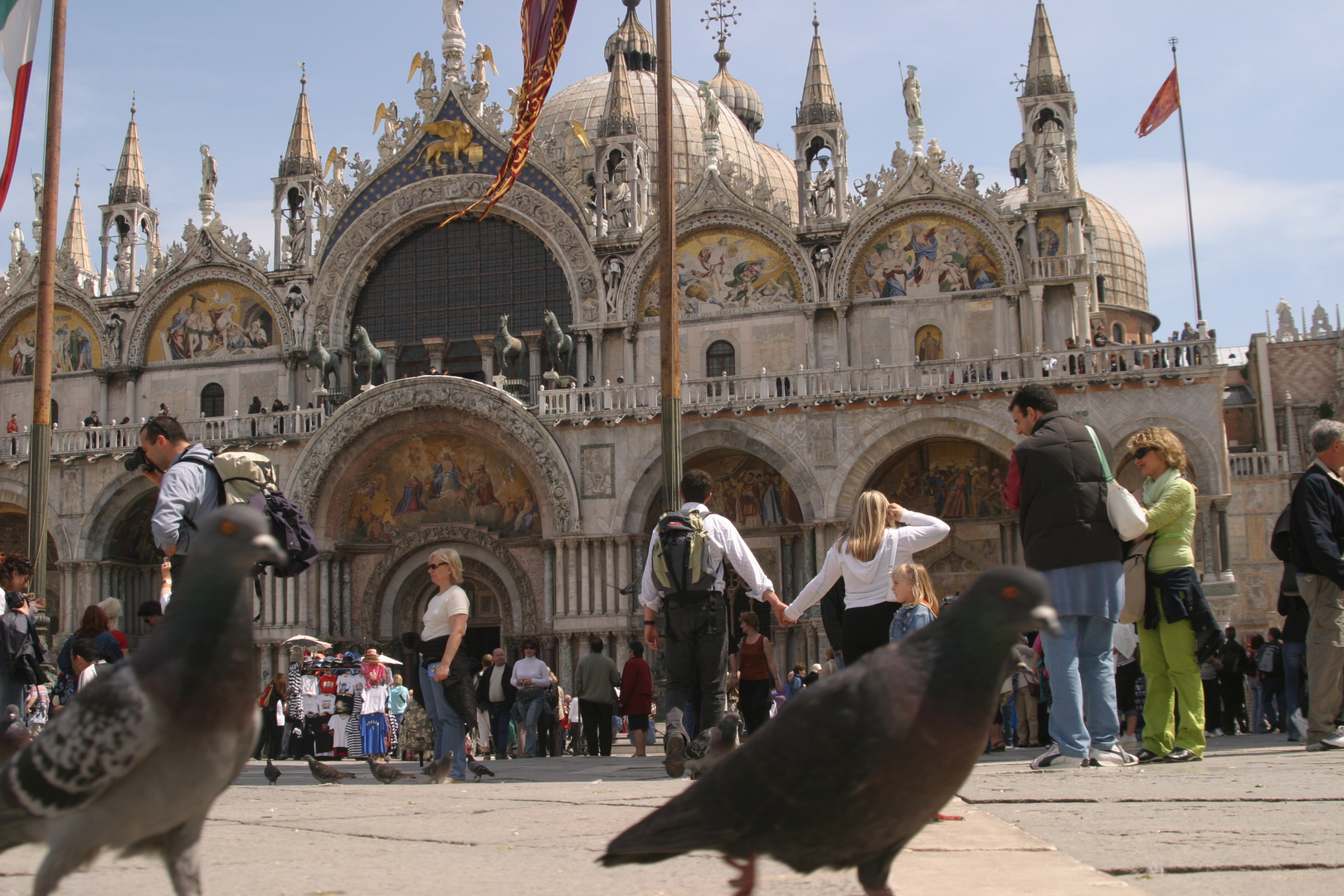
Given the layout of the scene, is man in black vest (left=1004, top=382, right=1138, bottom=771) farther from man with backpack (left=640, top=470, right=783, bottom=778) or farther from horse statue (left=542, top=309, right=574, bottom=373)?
horse statue (left=542, top=309, right=574, bottom=373)

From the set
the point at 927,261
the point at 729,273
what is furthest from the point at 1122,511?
the point at 729,273

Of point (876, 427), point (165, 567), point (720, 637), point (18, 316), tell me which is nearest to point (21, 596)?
point (165, 567)

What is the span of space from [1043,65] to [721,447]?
9.90m

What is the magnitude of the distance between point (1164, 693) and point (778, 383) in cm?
1667

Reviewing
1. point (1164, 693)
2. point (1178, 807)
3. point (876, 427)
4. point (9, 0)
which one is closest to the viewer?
point (1178, 807)

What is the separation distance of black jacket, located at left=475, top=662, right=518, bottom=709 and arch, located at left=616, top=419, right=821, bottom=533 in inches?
269

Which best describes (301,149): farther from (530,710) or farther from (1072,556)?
(1072,556)

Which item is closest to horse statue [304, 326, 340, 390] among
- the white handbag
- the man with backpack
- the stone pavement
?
the man with backpack

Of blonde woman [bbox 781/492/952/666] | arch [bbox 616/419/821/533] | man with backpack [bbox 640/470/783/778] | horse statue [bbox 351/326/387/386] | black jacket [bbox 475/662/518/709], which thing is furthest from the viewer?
horse statue [bbox 351/326/387/386]

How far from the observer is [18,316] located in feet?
98.1

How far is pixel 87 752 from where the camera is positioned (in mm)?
3143

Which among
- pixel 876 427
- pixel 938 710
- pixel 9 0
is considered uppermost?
pixel 9 0

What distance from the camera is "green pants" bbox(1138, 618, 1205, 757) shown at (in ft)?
26.9

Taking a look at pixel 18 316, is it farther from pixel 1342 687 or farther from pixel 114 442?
pixel 1342 687
